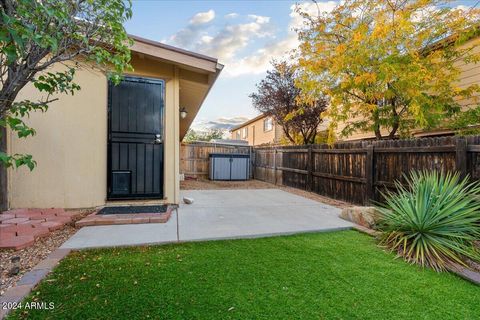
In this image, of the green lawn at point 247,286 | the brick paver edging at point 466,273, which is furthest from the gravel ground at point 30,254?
the brick paver edging at point 466,273

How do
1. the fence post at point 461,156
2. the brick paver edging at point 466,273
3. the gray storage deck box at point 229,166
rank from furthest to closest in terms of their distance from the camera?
the gray storage deck box at point 229,166, the fence post at point 461,156, the brick paver edging at point 466,273

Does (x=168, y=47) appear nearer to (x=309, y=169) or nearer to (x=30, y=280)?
(x=30, y=280)

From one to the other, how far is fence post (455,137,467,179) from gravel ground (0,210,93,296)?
5.49 meters

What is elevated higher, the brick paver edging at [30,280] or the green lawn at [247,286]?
the brick paver edging at [30,280]

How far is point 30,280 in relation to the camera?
2051mm

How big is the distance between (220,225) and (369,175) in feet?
11.9

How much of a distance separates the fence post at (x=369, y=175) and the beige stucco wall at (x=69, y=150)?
493cm

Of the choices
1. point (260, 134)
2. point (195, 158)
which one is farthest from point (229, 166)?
point (260, 134)

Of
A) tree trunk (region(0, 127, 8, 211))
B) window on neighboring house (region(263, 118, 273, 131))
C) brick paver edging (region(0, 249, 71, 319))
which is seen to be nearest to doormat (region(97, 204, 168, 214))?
tree trunk (region(0, 127, 8, 211))

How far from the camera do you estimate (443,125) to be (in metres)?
6.31

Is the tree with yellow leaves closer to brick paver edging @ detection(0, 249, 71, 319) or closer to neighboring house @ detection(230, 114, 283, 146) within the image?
brick paver edging @ detection(0, 249, 71, 319)

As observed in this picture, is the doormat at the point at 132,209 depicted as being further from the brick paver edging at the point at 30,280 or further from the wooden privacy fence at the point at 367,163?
the wooden privacy fence at the point at 367,163

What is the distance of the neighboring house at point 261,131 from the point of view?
1675 cm

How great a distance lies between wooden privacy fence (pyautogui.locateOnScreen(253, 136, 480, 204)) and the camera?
3.72 meters
